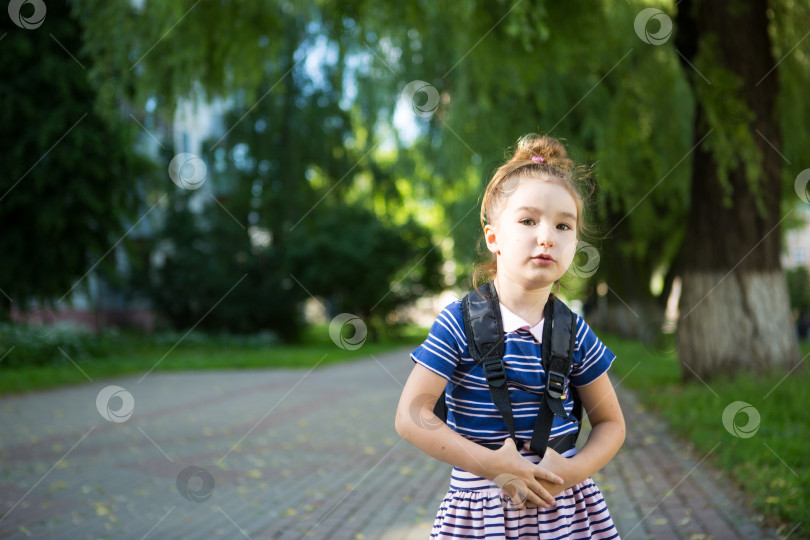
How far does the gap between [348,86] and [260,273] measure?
42.4ft

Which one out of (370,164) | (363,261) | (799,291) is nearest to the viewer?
(799,291)

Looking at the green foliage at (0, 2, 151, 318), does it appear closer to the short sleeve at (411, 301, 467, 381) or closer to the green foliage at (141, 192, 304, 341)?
the green foliage at (141, 192, 304, 341)

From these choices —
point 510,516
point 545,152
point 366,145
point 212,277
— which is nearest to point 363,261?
point 212,277

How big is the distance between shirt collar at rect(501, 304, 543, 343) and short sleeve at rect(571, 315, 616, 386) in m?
0.12

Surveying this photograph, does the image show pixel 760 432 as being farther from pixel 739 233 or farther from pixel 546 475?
pixel 546 475

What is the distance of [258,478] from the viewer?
6.54 m

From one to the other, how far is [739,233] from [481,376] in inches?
319

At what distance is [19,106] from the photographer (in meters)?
16.3

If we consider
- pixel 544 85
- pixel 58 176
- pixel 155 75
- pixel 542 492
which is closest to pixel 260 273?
pixel 58 176

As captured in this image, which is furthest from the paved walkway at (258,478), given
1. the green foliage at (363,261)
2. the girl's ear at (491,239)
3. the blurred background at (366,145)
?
the green foliage at (363,261)

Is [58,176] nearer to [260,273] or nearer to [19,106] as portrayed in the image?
[19,106]

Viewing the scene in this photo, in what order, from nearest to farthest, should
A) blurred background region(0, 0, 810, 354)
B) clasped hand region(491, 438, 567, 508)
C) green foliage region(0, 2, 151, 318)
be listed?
clasped hand region(491, 438, 567, 508), blurred background region(0, 0, 810, 354), green foliage region(0, 2, 151, 318)

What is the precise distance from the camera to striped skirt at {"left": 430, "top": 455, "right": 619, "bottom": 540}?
2.03 metres

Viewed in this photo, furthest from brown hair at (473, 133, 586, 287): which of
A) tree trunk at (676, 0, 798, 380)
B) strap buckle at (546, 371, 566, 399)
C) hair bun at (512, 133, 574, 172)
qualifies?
tree trunk at (676, 0, 798, 380)
